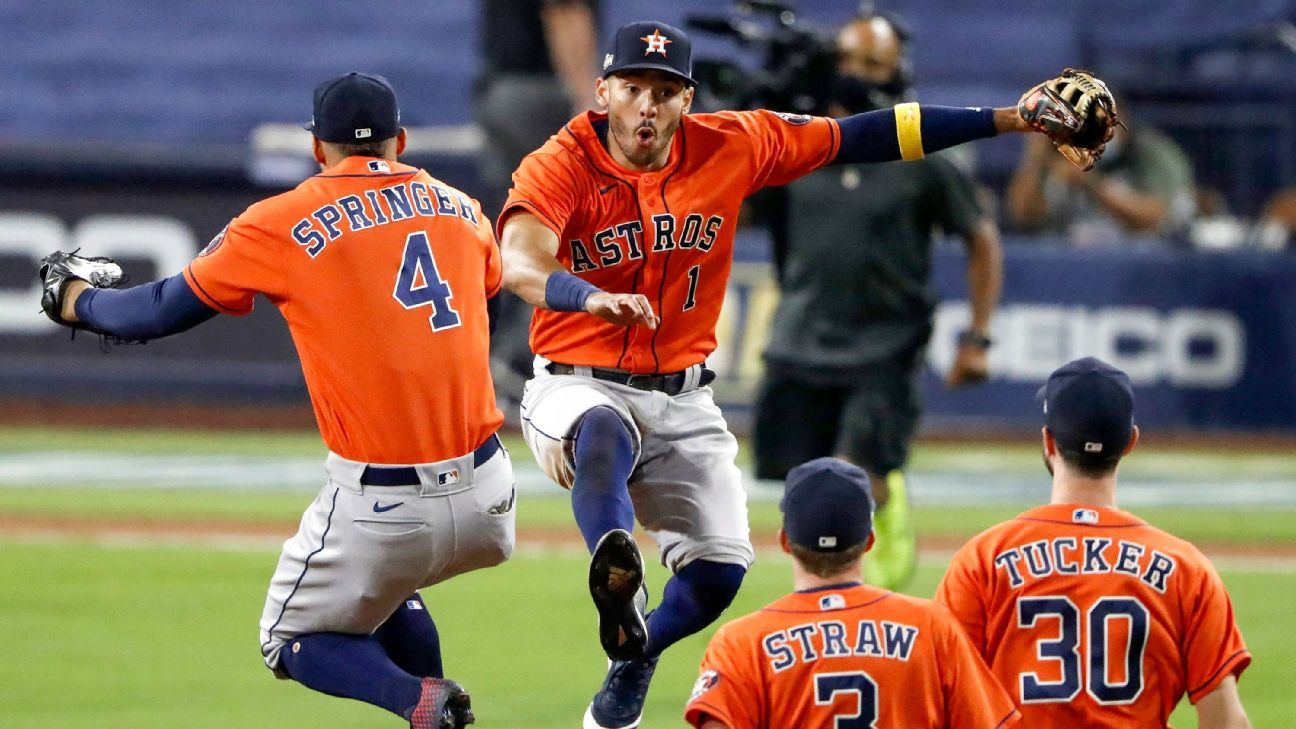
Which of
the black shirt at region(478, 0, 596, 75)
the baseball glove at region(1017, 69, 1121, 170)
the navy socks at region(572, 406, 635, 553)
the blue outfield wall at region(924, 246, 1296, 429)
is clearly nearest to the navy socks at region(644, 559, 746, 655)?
the navy socks at region(572, 406, 635, 553)

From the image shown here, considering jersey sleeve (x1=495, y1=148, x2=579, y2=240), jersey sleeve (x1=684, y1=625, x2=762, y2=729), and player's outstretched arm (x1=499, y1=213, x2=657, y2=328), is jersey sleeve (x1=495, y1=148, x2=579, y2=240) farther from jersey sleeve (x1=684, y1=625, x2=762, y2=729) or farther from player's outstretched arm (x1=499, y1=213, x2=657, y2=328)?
jersey sleeve (x1=684, y1=625, x2=762, y2=729)

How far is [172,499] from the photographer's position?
14.4 metres

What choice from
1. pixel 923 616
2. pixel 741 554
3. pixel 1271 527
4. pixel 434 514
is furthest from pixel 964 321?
pixel 923 616

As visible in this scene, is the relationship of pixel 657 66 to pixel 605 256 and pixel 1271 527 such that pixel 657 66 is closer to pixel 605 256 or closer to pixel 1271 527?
pixel 605 256

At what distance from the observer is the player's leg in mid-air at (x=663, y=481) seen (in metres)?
6.62

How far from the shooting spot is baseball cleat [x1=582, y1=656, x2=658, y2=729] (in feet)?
22.8

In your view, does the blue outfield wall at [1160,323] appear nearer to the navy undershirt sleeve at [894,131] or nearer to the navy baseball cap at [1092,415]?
the navy undershirt sleeve at [894,131]

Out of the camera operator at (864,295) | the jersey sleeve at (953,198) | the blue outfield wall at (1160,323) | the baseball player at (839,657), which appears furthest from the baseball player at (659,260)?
the blue outfield wall at (1160,323)

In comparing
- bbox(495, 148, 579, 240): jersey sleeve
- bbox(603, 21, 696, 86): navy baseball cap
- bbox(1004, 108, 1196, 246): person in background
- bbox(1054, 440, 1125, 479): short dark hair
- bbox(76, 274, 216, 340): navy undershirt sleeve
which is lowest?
bbox(1054, 440, 1125, 479): short dark hair

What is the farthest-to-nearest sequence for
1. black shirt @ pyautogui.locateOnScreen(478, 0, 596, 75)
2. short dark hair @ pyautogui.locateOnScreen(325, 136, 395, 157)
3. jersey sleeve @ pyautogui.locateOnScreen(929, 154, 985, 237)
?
1. black shirt @ pyautogui.locateOnScreen(478, 0, 596, 75)
2. jersey sleeve @ pyautogui.locateOnScreen(929, 154, 985, 237)
3. short dark hair @ pyautogui.locateOnScreen(325, 136, 395, 157)

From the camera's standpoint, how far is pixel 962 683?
4.64 m

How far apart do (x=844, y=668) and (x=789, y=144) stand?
109 inches

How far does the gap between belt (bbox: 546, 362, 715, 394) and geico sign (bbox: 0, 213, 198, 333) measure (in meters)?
11.3

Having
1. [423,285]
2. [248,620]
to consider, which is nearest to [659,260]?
[423,285]
